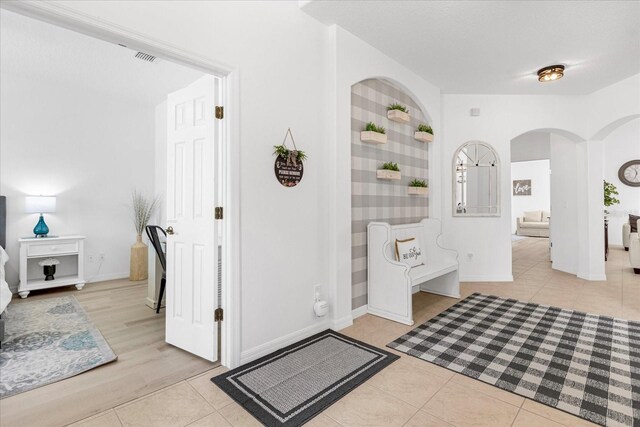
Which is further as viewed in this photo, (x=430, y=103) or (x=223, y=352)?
(x=430, y=103)

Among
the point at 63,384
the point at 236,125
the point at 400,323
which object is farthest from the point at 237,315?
the point at 400,323

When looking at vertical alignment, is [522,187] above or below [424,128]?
below

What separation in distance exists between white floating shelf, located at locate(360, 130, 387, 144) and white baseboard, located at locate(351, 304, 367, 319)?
5.66 feet

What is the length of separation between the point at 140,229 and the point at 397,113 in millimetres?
4309

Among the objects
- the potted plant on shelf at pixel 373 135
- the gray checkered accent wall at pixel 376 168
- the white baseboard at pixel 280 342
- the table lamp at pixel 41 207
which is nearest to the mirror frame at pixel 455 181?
the gray checkered accent wall at pixel 376 168

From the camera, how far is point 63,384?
2.10m

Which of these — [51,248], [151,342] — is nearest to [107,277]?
[51,248]

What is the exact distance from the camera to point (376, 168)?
357 centimetres

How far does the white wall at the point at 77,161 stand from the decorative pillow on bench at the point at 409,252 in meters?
4.33

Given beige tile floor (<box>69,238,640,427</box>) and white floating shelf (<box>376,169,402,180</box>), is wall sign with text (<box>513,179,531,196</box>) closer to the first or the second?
white floating shelf (<box>376,169,402,180</box>)

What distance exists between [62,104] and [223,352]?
4611 millimetres

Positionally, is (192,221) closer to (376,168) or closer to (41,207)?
(376,168)

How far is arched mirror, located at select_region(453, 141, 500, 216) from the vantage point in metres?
4.82

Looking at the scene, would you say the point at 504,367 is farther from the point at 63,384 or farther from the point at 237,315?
the point at 63,384
